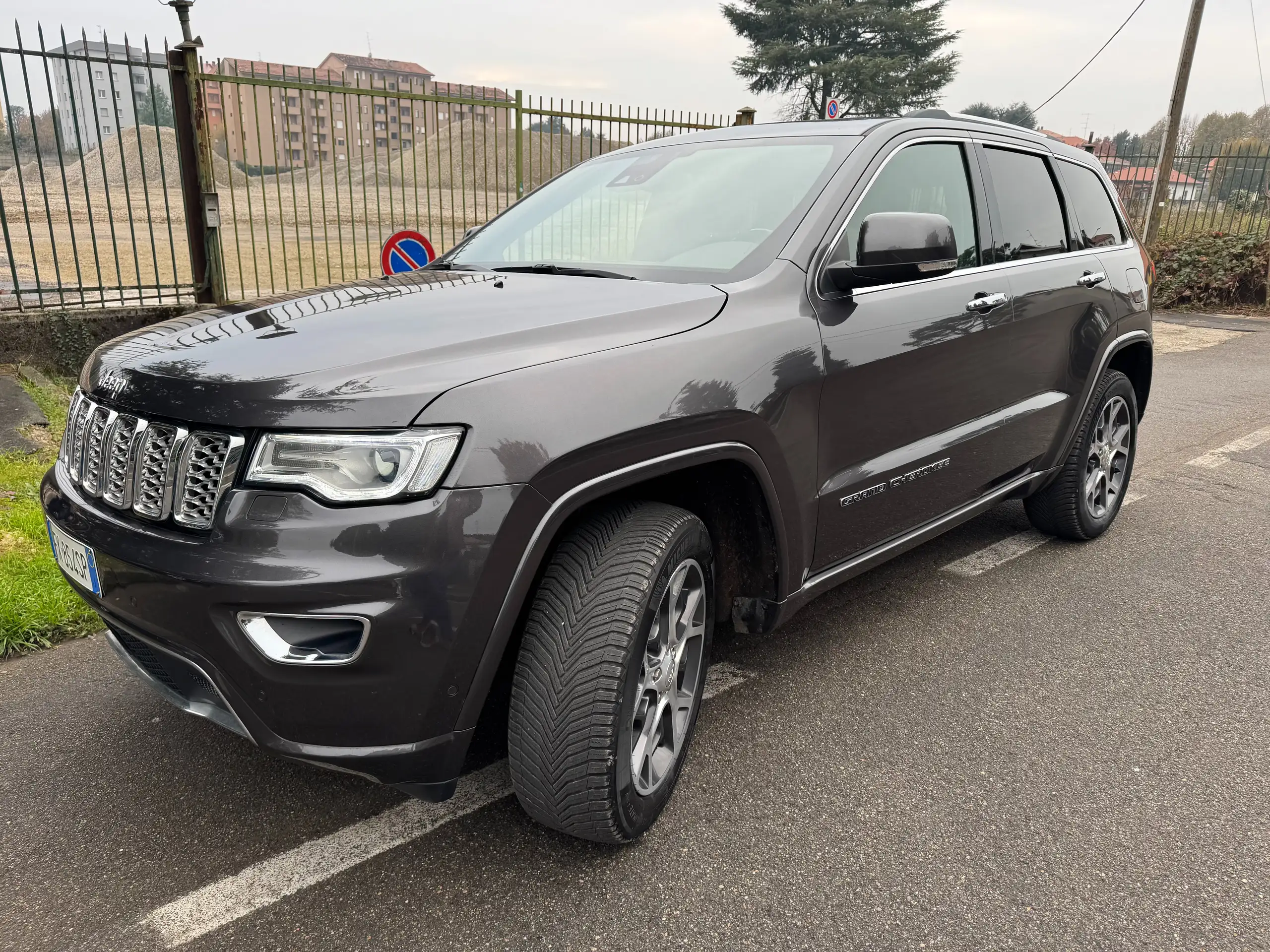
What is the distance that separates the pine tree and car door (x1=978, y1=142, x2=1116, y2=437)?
37638mm

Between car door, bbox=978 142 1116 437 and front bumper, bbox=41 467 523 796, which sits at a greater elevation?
car door, bbox=978 142 1116 437

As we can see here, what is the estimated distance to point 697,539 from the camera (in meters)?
2.29

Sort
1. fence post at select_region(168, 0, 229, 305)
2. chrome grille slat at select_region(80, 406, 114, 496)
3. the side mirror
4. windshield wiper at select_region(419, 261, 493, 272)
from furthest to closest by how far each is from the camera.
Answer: fence post at select_region(168, 0, 229, 305), windshield wiper at select_region(419, 261, 493, 272), the side mirror, chrome grille slat at select_region(80, 406, 114, 496)

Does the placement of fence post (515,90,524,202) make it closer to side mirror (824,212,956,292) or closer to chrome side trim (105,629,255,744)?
side mirror (824,212,956,292)

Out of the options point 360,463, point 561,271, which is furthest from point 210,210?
point 360,463

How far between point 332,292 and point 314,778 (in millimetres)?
1356

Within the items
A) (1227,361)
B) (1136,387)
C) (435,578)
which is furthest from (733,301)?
(1227,361)

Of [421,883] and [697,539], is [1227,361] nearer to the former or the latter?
[697,539]

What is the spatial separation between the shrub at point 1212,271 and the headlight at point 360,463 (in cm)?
1564

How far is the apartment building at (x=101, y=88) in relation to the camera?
6.38 meters

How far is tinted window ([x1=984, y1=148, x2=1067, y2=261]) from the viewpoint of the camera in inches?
137

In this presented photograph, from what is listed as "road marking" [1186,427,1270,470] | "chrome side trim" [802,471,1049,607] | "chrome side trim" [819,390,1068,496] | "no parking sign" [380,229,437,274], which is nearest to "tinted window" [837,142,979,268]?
"chrome side trim" [819,390,1068,496]

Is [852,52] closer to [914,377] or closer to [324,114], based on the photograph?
[324,114]

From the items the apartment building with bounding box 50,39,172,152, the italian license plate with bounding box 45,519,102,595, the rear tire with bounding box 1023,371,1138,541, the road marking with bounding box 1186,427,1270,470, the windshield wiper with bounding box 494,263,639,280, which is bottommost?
the road marking with bounding box 1186,427,1270,470
